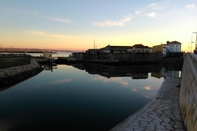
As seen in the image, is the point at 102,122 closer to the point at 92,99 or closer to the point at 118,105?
the point at 118,105

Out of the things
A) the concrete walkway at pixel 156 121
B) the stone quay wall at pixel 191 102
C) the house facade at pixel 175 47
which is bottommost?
the concrete walkway at pixel 156 121

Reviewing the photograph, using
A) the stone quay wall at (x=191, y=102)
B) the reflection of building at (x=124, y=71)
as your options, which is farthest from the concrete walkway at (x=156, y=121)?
the reflection of building at (x=124, y=71)

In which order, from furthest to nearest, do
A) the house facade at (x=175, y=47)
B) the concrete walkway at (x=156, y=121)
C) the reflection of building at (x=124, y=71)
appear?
the house facade at (x=175, y=47) < the reflection of building at (x=124, y=71) < the concrete walkway at (x=156, y=121)

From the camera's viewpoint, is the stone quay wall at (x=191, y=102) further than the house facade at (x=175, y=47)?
No

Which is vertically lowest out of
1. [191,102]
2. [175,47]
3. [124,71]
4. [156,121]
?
[124,71]

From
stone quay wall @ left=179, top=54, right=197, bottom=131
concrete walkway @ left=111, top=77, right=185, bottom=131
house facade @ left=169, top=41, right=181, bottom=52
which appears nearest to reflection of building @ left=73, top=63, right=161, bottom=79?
concrete walkway @ left=111, top=77, right=185, bottom=131

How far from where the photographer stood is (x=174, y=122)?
7574 millimetres

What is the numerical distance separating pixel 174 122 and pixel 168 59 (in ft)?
221

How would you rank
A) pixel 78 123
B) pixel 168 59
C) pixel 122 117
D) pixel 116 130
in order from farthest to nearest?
pixel 168 59
pixel 122 117
pixel 78 123
pixel 116 130

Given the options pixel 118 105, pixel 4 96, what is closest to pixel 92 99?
pixel 118 105

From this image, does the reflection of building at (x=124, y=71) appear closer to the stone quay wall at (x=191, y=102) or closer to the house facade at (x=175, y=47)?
the stone quay wall at (x=191, y=102)

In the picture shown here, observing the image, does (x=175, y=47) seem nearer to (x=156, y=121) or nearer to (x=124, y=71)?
(x=124, y=71)

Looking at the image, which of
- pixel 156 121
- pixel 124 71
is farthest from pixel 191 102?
pixel 124 71

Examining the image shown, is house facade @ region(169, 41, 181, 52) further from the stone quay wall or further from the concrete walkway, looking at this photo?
the stone quay wall
